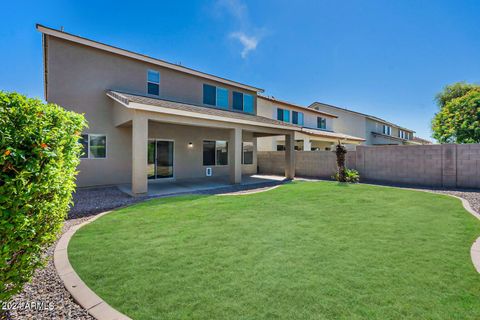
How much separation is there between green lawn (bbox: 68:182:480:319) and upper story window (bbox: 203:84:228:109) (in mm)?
10554

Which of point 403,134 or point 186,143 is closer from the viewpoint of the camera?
point 186,143

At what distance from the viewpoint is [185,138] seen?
1442 centimetres

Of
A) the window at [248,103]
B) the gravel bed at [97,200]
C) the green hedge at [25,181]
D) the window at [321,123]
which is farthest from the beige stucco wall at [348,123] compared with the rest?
the green hedge at [25,181]

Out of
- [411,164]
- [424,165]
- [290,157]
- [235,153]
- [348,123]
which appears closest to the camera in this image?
[235,153]

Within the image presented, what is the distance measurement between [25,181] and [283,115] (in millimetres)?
21641

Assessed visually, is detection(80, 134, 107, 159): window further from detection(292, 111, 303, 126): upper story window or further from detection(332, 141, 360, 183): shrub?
detection(292, 111, 303, 126): upper story window

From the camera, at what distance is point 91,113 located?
36.9 feet

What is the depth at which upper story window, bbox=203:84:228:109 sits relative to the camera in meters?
15.6

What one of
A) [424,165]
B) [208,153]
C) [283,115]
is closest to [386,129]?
[283,115]

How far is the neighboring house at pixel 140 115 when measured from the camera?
396 inches

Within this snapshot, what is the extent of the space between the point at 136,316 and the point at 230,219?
12.4ft

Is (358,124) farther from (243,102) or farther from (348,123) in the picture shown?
(243,102)

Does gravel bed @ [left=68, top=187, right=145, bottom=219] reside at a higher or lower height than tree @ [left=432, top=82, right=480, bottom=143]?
lower

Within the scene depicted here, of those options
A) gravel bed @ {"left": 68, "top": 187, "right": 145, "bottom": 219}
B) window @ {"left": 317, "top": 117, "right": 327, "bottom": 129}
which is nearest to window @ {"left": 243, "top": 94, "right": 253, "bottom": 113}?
gravel bed @ {"left": 68, "top": 187, "right": 145, "bottom": 219}
